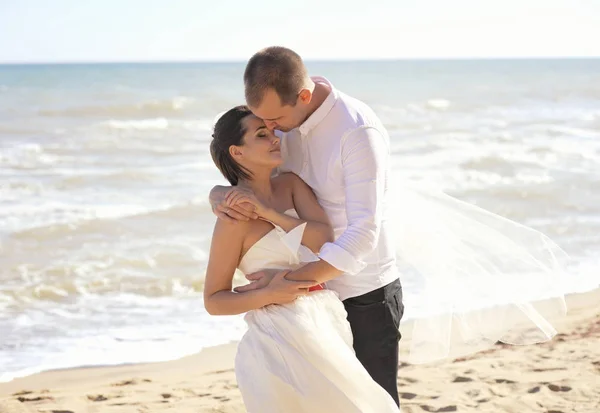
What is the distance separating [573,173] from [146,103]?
17820 millimetres

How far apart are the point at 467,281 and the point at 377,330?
2.22 ft

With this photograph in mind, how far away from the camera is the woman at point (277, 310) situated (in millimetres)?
3016

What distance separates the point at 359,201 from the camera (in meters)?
2.90

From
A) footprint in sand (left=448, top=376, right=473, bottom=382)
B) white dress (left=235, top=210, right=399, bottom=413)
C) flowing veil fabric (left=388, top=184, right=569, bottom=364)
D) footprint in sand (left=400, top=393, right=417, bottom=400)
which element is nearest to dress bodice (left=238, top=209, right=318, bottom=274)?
white dress (left=235, top=210, right=399, bottom=413)

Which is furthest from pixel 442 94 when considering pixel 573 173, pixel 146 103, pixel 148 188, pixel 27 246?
pixel 27 246

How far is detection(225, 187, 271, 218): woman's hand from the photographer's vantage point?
302cm

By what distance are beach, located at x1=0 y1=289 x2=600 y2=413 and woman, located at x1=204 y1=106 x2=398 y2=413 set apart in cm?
195

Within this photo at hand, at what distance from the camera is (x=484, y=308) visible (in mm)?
3887

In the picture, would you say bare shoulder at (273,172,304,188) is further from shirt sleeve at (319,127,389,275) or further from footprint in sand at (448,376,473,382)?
footprint in sand at (448,376,473,382)

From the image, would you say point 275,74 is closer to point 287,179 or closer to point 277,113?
point 277,113

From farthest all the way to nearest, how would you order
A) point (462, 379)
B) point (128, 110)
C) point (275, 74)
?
1. point (128, 110)
2. point (462, 379)
3. point (275, 74)

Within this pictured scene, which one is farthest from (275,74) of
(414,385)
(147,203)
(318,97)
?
(147,203)

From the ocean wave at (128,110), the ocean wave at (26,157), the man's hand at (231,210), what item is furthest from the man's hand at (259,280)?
the ocean wave at (128,110)

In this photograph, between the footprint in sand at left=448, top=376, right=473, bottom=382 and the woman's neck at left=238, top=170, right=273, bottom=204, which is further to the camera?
the footprint in sand at left=448, top=376, right=473, bottom=382
